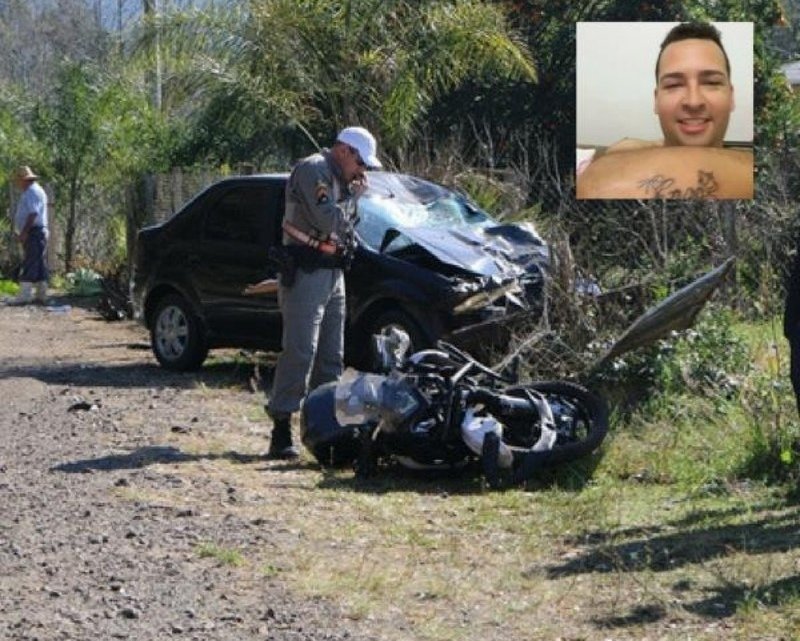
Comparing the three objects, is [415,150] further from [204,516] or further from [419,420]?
[204,516]

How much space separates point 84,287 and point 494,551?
17533 mm

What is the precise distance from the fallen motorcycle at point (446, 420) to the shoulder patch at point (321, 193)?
915mm

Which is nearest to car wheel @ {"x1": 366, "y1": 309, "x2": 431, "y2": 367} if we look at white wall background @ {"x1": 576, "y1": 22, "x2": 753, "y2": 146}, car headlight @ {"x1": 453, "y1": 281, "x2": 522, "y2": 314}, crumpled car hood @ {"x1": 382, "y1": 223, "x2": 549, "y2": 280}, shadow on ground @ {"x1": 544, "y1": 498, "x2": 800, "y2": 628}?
car headlight @ {"x1": 453, "y1": 281, "x2": 522, "y2": 314}

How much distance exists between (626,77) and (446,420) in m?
11.3

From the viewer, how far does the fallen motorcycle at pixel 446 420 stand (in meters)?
9.29

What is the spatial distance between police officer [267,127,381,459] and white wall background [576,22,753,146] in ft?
32.9

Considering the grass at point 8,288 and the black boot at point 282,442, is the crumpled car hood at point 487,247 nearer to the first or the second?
the black boot at point 282,442

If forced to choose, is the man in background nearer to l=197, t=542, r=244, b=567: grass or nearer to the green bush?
the green bush

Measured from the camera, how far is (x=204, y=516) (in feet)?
27.3

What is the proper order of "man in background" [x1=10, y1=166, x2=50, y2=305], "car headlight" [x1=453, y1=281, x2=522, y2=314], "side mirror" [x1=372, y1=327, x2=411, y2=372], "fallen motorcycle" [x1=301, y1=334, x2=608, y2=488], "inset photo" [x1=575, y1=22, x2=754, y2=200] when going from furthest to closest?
"man in background" [x1=10, y1=166, x2=50, y2=305] < "inset photo" [x1=575, y1=22, x2=754, y2=200] < "car headlight" [x1=453, y1=281, x2=522, y2=314] < "side mirror" [x1=372, y1=327, x2=411, y2=372] < "fallen motorcycle" [x1=301, y1=334, x2=608, y2=488]

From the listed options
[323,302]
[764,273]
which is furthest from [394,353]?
[764,273]

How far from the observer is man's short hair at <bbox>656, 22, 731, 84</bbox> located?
1959 cm

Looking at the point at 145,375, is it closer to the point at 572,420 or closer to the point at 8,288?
the point at 572,420

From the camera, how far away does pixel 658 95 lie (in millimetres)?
19719
